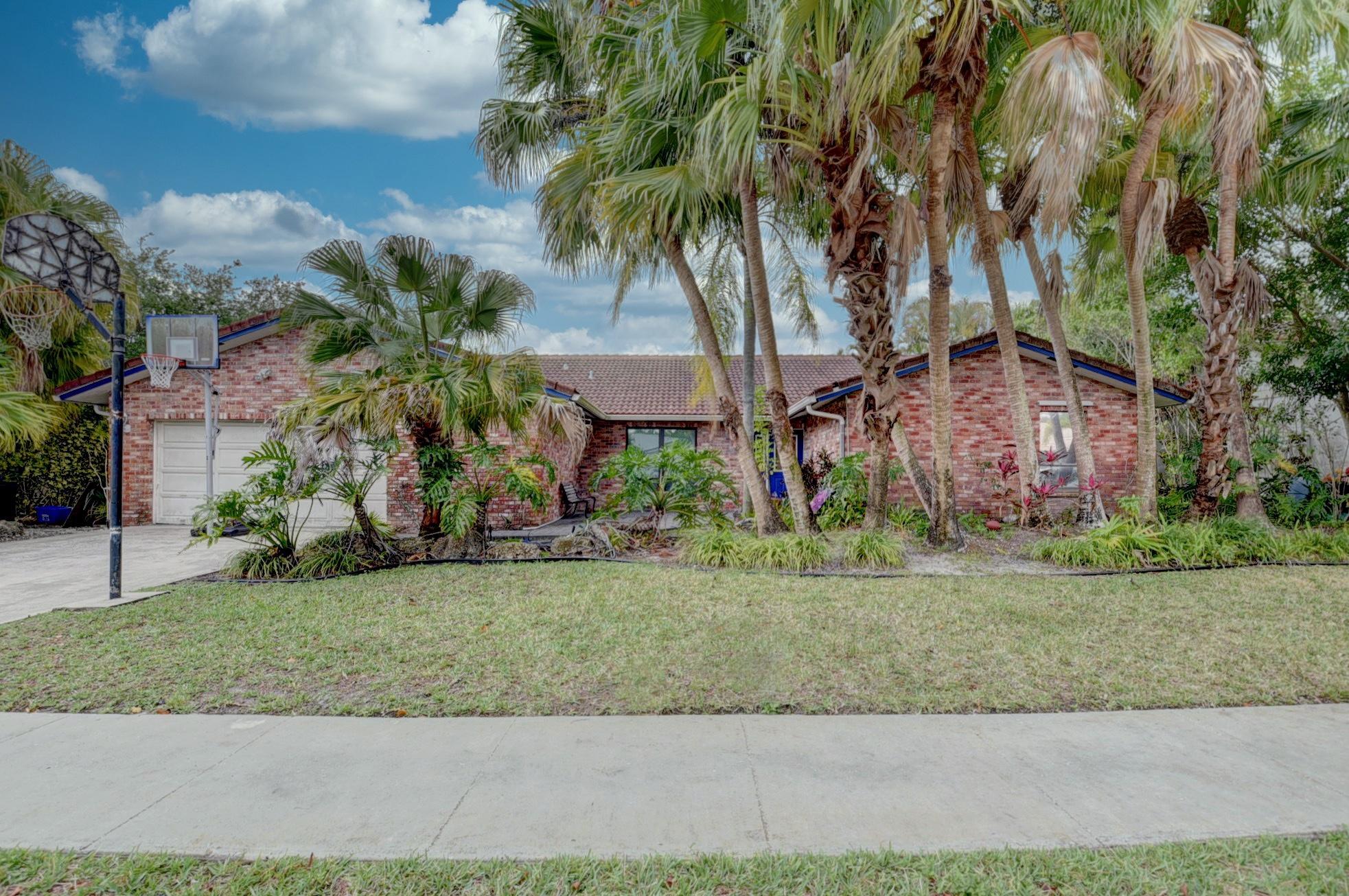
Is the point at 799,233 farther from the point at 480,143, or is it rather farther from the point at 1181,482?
the point at 1181,482

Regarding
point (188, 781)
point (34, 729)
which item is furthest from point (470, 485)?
point (188, 781)

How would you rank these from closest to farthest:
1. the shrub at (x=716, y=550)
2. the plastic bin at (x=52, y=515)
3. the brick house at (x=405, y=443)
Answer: the shrub at (x=716, y=550), the brick house at (x=405, y=443), the plastic bin at (x=52, y=515)

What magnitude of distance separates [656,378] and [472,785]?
18405 millimetres

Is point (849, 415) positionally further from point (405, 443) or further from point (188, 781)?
point (188, 781)

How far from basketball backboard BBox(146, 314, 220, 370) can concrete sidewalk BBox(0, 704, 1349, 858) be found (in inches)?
321

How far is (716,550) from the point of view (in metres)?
8.93

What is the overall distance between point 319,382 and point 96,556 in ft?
15.5

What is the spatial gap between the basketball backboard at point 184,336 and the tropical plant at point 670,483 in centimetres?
650

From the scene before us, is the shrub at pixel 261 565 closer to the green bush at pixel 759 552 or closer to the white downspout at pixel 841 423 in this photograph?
the green bush at pixel 759 552

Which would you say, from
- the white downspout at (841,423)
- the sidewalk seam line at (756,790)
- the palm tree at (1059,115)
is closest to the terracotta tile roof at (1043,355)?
the white downspout at (841,423)

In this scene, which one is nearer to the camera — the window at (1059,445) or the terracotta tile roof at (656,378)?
the window at (1059,445)

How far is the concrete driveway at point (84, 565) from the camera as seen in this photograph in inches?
292

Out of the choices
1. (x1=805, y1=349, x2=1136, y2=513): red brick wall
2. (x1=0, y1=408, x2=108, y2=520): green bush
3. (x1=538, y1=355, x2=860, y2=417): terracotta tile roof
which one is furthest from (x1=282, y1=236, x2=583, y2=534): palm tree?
(x1=0, y1=408, x2=108, y2=520): green bush

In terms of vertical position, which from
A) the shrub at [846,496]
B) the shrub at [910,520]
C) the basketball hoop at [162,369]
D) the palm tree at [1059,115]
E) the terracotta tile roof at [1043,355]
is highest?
the palm tree at [1059,115]
